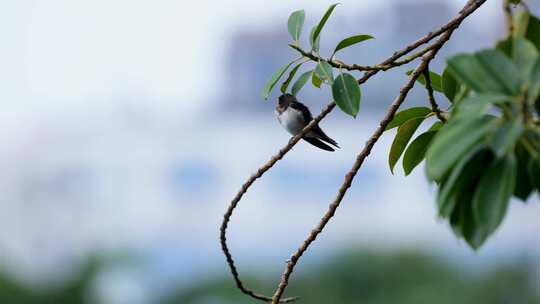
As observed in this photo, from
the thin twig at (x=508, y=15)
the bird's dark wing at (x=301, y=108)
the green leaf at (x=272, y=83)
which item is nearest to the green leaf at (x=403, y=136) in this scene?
the green leaf at (x=272, y=83)

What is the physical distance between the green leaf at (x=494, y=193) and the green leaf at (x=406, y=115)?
75 cm

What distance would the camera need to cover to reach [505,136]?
1619 mm

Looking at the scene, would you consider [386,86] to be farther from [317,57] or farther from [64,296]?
[317,57]

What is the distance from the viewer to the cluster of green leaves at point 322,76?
225 cm

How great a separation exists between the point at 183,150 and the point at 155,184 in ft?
9.93

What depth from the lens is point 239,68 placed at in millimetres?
77812

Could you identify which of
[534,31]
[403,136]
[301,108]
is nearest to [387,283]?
[301,108]

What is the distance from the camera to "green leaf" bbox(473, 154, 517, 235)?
1648mm

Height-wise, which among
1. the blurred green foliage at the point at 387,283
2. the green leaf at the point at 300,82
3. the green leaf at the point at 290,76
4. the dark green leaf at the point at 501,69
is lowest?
the dark green leaf at the point at 501,69

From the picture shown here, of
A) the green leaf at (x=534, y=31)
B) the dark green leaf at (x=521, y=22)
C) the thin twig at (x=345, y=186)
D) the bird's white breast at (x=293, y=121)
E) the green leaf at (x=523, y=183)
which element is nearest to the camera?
the green leaf at (x=523, y=183)

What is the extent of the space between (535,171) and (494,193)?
0.25 feet


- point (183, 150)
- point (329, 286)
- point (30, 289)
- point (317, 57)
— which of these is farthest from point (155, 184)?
point (317, 57)

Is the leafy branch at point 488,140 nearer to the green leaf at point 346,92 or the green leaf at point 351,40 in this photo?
the green leaf at point 346,92

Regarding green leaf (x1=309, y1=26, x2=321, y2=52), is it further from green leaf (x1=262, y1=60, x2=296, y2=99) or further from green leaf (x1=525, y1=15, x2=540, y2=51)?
green leaf (x1=525, y1=15, x2=540, y2=51)
